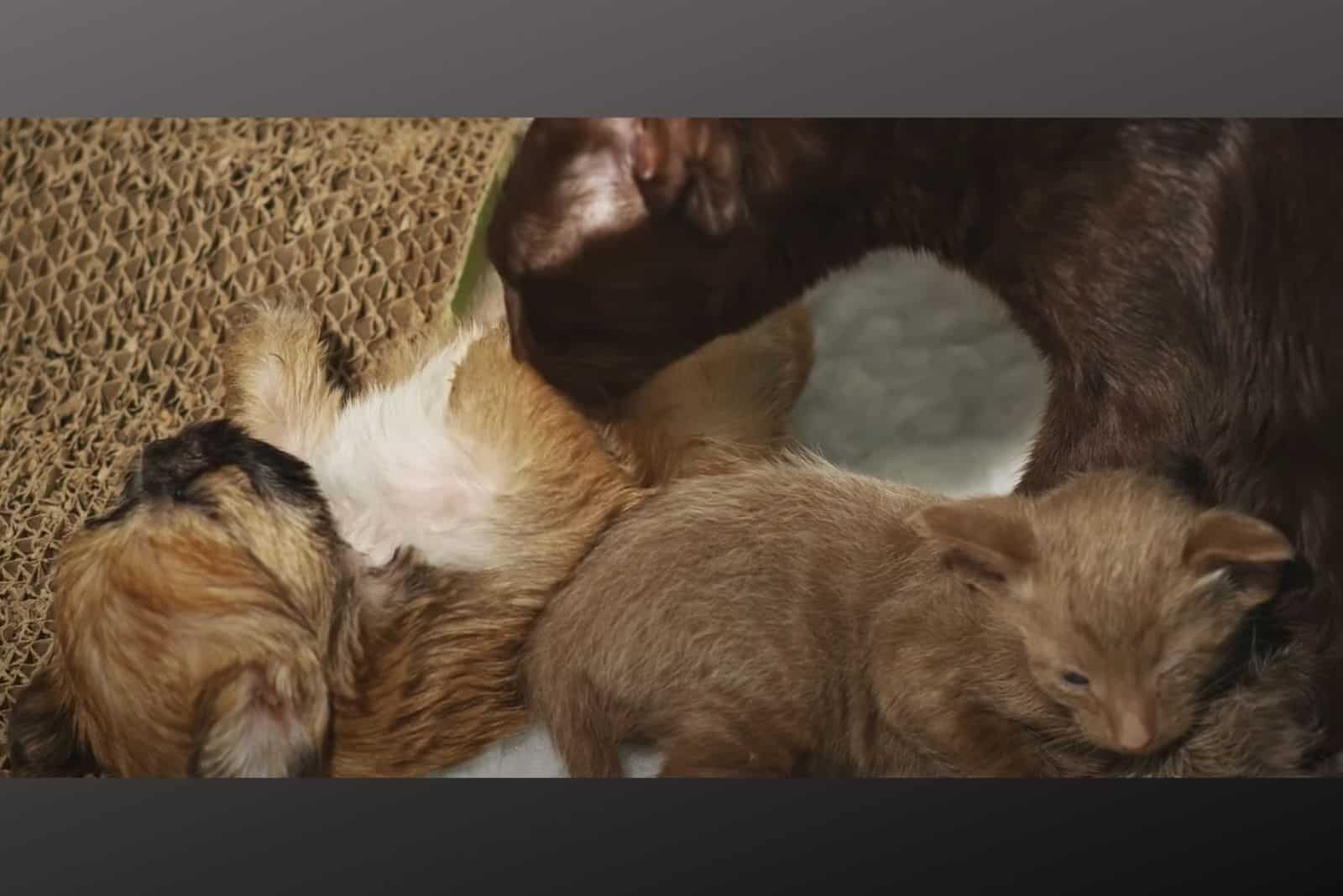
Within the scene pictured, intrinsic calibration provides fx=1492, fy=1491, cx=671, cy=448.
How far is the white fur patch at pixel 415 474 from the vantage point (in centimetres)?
172

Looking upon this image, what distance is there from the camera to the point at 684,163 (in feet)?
5.52

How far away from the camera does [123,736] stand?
1.68 m

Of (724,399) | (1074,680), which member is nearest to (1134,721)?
(1074,680)

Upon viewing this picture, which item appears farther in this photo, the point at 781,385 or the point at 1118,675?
the point at 781,385

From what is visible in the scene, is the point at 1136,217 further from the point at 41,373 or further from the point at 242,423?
the point at 41,373

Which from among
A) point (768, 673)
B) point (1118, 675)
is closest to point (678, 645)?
point (768, 673)

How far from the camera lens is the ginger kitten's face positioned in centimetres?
156

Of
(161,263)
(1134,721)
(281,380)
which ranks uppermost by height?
(161,263)

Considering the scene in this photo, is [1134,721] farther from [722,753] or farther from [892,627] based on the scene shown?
[722,753]

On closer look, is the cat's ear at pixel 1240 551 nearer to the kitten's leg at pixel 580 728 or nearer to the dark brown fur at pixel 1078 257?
the dark brown fur at pixel 1078 257

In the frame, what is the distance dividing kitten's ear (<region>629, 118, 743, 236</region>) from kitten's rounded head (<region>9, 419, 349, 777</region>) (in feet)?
1.71

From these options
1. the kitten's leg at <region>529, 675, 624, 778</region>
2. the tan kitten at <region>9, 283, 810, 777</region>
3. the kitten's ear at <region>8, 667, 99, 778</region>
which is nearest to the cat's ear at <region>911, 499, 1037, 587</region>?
the tan kitten at <region>9, 283, 810, 777</region>

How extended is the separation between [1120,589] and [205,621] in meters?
0.99
